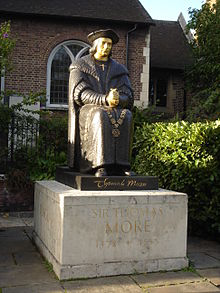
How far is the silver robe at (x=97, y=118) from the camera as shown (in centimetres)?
483

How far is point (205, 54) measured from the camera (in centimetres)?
1714

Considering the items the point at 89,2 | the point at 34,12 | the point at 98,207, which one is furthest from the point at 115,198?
the point at 89,2

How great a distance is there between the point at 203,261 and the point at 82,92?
2.86m

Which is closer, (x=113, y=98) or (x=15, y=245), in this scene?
(x=113, y=98)

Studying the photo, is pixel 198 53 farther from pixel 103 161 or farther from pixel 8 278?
pixel 8 278

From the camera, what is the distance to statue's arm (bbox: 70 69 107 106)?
16.6ft

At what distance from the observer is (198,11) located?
57.8ft

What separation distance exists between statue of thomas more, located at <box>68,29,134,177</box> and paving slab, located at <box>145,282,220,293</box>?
153 cm

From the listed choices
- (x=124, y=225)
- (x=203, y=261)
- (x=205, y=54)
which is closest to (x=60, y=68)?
(x=205, y=54)

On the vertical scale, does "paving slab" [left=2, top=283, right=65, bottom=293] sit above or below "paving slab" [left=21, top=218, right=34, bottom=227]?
above

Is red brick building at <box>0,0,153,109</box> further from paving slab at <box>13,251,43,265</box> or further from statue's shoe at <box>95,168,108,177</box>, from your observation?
statue's shoe at <box>95,168,108,177</box>

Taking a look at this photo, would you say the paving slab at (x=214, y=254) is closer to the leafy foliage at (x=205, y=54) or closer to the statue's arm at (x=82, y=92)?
the statue's arm at (x=82, y=92)

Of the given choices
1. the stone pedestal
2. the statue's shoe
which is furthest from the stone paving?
the statue's shoe

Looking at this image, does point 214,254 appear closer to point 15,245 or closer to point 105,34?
point 15,245
